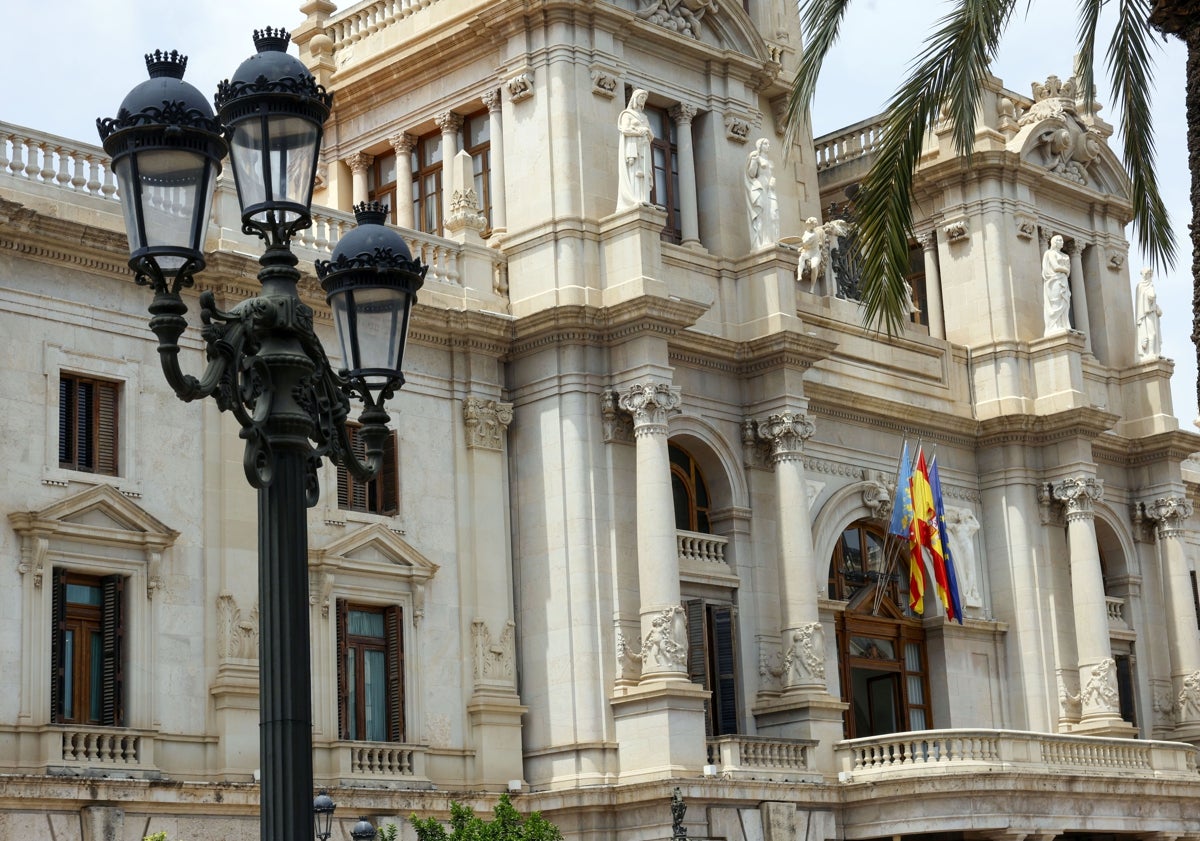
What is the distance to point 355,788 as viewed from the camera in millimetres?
28734

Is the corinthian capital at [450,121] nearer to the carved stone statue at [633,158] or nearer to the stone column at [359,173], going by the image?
the stone column at [359,173]

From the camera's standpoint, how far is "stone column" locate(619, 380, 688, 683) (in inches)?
1204

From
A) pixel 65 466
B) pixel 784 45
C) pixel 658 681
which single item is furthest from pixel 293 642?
pixel 784 45

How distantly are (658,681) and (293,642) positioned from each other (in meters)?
19.8

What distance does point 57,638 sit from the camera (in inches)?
1049

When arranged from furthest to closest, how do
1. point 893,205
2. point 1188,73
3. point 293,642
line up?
point 893,205
point 1188,73
point 293,642

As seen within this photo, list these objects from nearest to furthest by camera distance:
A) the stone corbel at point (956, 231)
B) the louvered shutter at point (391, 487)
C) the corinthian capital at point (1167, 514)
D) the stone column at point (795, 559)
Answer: the louvered shutter at point (391, 487)
the stone column at point (795, 559)
the stone corbel at point (956, 231)
the corinthian capital at point (1167, 514)

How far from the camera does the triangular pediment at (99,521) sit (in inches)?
1038

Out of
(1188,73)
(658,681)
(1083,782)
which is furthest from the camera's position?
(1083,782)

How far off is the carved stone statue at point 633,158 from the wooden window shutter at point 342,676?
25.7 ft

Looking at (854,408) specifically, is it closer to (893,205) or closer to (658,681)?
(658,681)

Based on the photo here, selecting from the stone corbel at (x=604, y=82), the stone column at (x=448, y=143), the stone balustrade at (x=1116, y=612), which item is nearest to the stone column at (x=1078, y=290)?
the stone balustrade at (x=1116, y=612)

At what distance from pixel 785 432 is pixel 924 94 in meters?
16.3

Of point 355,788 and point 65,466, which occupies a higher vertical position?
point 65,466
